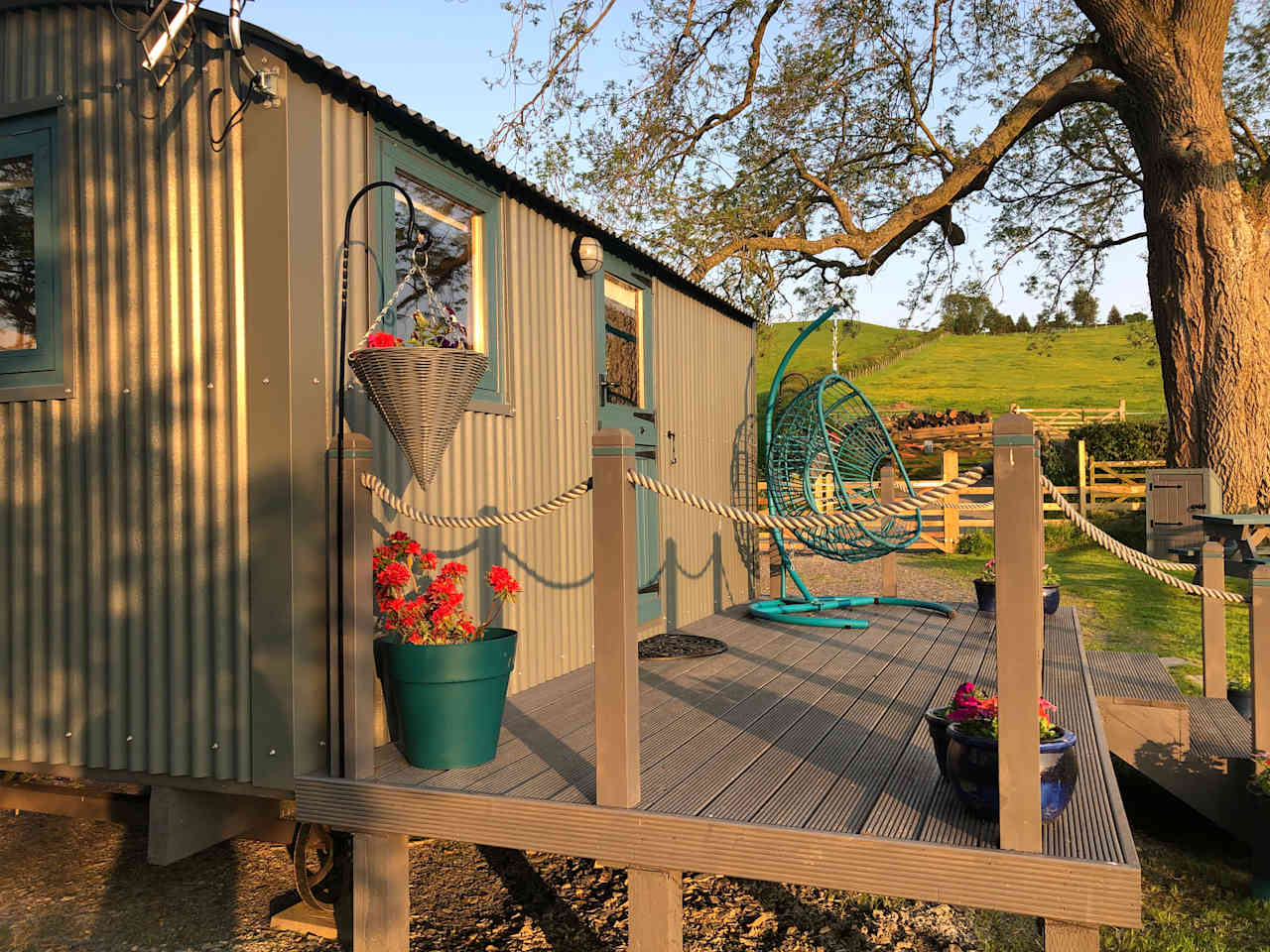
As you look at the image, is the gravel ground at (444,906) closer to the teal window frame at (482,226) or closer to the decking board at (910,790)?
the decking board at (910,790)

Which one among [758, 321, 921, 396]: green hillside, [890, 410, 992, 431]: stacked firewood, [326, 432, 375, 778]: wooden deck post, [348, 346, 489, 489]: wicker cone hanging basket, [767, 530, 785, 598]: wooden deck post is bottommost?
[767, 530, 785, 598]: wooden deck post

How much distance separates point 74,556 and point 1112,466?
1796 cm

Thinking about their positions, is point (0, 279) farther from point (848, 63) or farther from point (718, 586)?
point (848, 63)

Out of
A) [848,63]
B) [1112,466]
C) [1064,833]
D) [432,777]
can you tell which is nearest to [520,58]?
[848,63]

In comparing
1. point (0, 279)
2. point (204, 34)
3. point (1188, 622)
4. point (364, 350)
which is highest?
point (204, 34)

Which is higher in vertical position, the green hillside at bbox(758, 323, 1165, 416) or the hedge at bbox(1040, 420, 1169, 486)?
the green hillside at bbox(758, 323, 1165, 416)

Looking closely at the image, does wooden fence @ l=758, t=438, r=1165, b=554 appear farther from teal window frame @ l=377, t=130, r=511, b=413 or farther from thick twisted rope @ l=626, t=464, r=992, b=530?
thick twisted rope @ l=626, t=464, r=992, b=530

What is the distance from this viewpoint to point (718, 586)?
7430 millimetres

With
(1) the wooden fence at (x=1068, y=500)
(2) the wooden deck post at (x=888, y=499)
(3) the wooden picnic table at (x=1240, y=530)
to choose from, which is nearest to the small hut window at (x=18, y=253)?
(2) the wooden deck post at (x=888, y=499)

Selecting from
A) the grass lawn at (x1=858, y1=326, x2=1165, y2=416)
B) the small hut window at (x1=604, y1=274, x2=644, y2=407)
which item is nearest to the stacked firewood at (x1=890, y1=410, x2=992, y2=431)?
the grass lawn at (x1=858, y1=326, x2=1165, y2=416)

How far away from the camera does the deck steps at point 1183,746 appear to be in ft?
14.2

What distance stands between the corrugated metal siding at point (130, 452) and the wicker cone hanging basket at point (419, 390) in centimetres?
54

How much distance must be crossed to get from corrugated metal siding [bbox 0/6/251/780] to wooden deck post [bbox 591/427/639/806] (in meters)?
1.24

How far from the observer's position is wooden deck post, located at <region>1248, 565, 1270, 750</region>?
390 centimetres
